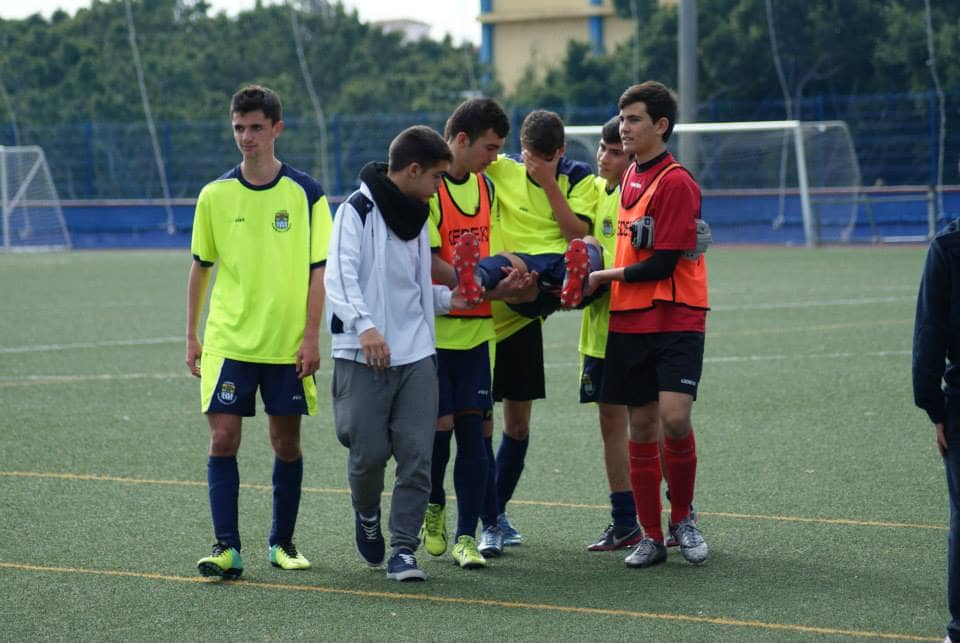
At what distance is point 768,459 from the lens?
7949 millimetres

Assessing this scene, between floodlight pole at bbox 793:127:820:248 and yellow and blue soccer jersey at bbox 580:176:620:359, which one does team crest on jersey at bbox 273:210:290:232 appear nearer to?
yellow and blue soccer jersey at bbox 580:176:620:359

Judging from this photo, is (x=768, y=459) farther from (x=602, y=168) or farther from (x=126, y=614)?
(x=126, y=614)

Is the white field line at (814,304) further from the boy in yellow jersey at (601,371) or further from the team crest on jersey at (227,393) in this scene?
the team crest on jersey at (227,393)

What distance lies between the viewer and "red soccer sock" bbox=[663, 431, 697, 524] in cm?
591

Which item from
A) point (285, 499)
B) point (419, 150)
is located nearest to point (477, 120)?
point (419, 150)

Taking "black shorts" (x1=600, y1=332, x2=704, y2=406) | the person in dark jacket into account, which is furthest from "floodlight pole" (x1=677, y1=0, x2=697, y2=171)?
the person in dark jacket

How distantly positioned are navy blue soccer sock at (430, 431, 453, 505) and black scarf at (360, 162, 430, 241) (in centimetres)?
90

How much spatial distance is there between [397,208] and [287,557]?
144cm

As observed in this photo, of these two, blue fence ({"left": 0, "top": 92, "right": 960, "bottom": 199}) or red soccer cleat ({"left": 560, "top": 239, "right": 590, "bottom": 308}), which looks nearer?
red soccer cleat ({"left": 560, "top": 239, "right": 590, "bottom": 308})

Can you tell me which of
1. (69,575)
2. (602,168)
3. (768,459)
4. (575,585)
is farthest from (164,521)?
(768,459)

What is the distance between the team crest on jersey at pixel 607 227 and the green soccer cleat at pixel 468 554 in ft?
4.84

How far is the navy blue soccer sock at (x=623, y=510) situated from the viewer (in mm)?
6219

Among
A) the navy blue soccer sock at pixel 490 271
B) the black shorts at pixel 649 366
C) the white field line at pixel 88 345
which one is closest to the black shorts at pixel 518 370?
the black shorts at pixel 649 366

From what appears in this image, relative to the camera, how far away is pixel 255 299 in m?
5.66
